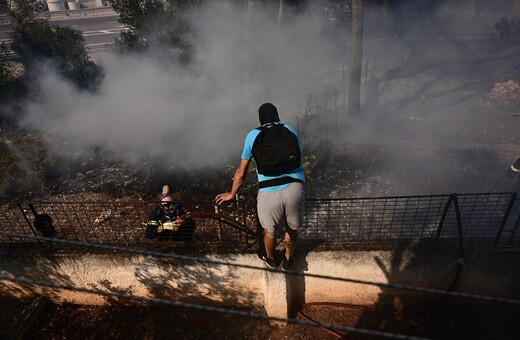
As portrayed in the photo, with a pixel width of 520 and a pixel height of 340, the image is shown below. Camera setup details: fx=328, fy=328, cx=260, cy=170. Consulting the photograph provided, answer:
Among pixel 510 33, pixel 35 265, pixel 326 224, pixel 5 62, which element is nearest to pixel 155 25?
pixel 5 62

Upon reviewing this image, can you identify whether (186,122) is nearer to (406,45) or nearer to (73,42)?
(73,42)

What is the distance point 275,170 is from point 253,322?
3025 millimetres

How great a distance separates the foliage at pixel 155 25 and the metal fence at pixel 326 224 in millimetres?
8356

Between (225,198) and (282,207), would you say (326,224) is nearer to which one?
(282,207)

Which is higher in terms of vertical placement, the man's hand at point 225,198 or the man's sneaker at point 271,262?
the man's hand at point 225,198

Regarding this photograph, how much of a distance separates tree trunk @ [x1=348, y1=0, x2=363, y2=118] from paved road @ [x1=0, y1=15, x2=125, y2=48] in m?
21.4

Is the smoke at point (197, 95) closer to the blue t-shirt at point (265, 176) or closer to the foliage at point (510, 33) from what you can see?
the blue t-shirt at point (265, 176)

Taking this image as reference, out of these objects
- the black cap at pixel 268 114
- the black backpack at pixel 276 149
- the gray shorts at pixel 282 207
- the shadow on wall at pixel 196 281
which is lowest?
the shadow on wall at pixel 196 281

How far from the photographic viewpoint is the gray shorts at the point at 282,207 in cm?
379

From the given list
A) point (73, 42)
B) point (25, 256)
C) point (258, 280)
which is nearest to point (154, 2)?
point (73, 42)

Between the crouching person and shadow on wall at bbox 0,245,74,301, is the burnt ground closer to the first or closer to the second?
shadow on wall at bbox 0,245,74,301

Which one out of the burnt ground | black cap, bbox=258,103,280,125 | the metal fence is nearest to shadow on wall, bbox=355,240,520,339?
the burnt ground

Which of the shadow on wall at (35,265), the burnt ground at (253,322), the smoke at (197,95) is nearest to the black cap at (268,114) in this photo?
the burnt ground at (253,322)

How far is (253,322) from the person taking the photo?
537cm
